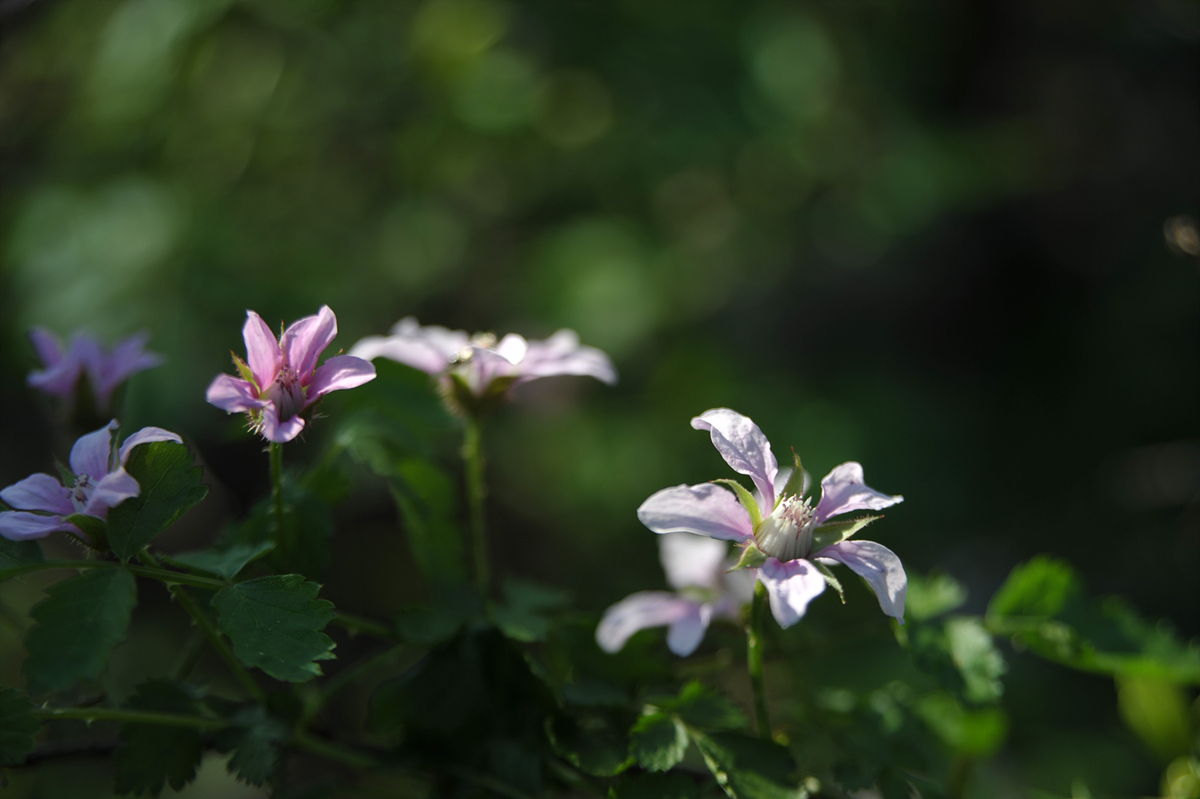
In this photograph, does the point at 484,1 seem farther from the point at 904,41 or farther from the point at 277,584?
the point at 277,584

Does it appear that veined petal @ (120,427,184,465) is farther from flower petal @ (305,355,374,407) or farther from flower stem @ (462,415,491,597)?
flower stem @ (462,415,491,597)

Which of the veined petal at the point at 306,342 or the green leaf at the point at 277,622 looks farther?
the veined petal at the point at 306,342

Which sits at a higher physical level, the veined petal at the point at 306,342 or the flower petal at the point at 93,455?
the veined petal at the point at 306,342

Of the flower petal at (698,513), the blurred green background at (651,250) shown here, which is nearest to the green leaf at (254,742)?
the flower petal at (698,513)


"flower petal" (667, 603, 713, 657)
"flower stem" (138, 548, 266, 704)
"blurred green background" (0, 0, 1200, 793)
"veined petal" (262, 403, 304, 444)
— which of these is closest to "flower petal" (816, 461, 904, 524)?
"flower petal" (667, 603, 713, 657)

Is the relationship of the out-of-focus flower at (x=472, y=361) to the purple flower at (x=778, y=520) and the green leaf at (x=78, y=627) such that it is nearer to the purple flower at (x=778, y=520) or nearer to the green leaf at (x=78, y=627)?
the purple flower at (x=778, y=520)

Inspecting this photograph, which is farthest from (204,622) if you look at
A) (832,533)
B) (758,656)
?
(832,533)

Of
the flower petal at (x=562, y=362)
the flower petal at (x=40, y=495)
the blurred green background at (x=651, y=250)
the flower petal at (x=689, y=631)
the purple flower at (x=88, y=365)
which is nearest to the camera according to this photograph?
the flower petal at (x=40, y=495)
